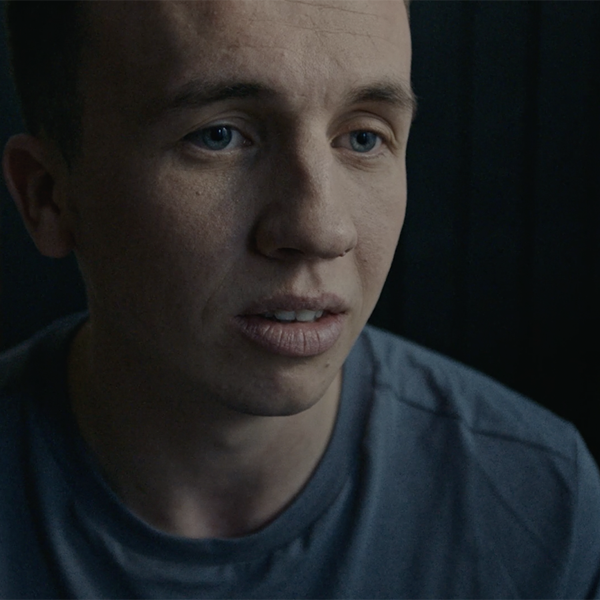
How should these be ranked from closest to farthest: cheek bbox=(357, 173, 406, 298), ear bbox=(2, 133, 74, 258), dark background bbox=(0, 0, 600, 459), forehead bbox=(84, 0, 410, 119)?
forehead bbox=(84, 0, 410, 119) → cheek bbox=(357, 173, 406, 298) → ear bbox=(2, 133, 74, 258) → dark background bbox=(0, 0, 600, 459)

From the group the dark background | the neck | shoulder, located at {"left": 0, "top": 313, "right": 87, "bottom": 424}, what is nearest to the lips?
the neck

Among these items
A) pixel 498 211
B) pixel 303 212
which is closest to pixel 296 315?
pixel 303 212

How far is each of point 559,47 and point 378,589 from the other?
1353mm

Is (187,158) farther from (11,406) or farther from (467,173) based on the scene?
(467,173)

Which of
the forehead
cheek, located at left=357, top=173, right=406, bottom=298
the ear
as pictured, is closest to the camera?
the forehead

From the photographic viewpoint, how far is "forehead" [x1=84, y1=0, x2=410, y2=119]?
3.22 ft

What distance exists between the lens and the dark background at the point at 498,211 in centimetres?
202

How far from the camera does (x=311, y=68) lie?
39.0 inches

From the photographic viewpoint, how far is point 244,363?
3.44ft

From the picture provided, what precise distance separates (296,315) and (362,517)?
33 centimetres

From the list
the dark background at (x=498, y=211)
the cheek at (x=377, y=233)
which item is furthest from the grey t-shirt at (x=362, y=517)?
the dark background at (x=498, y=211)

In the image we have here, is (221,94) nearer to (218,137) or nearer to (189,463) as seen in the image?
(218,137)

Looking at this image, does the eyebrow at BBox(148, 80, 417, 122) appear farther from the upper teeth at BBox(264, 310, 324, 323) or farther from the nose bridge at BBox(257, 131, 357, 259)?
the upper teeth at BBox(264, 310, 324, 323)

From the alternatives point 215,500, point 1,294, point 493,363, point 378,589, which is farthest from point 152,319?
point 493,363
